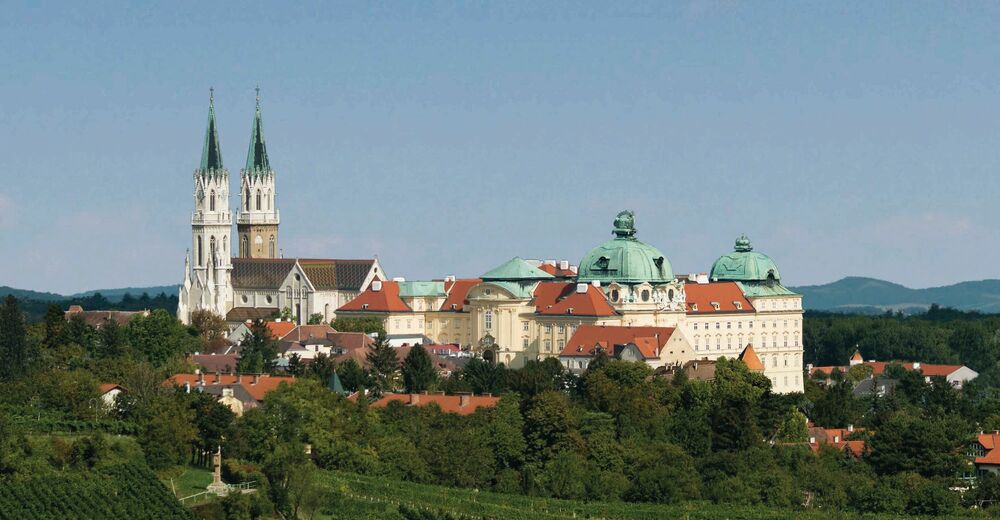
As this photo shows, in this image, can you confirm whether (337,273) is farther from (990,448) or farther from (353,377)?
(990,448)

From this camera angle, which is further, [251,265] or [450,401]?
[251,265]

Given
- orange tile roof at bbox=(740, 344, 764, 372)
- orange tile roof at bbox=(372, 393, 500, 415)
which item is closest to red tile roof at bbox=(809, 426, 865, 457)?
orange tile roof at bbox=(372, 393, 500, 415)

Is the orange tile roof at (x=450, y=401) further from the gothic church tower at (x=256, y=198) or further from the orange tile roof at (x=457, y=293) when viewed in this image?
the gothic church tower at (x=256, y=198)

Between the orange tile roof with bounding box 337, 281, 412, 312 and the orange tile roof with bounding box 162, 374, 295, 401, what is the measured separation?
33.5 meters

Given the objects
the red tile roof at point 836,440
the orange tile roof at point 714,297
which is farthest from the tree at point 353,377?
the orange tile roof at point 714,297

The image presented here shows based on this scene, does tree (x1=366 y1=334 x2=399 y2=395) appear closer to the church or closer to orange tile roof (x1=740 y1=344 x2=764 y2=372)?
orange tile roof (x1=740 y1=344 x2=764 y2=372)

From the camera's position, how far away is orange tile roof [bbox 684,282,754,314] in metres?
Result: 119

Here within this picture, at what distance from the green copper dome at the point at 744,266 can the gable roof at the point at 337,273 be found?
25487 millimetres

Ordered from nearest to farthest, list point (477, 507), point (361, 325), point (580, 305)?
point (477, 507), point (580, 305), point (361, 325)

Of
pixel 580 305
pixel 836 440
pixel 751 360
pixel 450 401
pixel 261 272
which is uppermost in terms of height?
pixel 261 272

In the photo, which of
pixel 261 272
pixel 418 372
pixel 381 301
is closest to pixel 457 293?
pixel 381 301

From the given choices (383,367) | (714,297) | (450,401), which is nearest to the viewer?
(450,401)

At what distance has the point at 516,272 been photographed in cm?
12125

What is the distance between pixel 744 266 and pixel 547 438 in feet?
157
